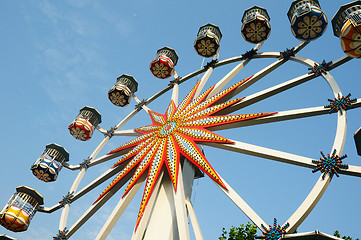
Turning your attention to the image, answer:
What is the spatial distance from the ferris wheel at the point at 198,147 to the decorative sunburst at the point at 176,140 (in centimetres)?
3

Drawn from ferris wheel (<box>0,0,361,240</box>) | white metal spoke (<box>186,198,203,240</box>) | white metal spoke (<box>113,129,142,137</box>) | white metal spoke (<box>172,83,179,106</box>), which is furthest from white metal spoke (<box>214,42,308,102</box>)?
white metal spoke (<box>113,129,142,137</box>)

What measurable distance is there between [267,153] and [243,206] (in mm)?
1467

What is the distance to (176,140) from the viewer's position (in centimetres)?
987

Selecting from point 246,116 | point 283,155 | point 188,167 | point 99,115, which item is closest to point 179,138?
point 188,167

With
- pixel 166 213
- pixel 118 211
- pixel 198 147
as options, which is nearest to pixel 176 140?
pixel 198 147

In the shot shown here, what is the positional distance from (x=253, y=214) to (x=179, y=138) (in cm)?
364

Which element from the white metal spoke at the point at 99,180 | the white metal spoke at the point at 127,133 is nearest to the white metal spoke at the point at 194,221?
the white metal spoke at the point at 99,180

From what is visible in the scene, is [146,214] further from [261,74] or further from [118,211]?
[261,74]

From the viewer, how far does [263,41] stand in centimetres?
1228

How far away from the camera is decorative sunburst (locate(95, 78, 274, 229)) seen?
8875 mm

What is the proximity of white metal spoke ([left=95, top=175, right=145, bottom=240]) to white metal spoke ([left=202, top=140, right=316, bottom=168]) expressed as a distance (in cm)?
267

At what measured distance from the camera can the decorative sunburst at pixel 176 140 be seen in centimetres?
888

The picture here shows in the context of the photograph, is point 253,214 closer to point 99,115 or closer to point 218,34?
point 218,34

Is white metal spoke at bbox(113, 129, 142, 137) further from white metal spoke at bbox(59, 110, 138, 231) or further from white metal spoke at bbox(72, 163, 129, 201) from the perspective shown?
white metal spoke at bbox(72, 163, 129, 201)
